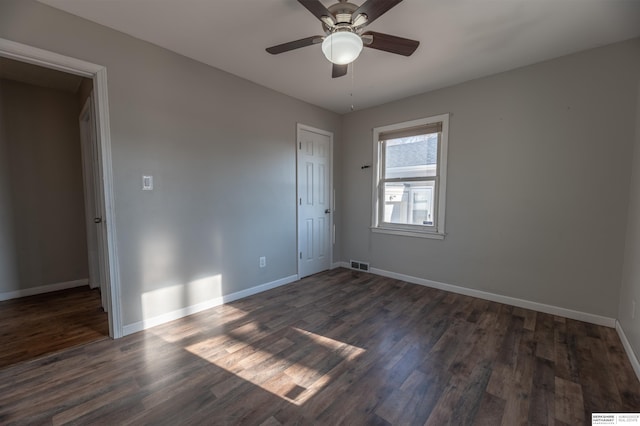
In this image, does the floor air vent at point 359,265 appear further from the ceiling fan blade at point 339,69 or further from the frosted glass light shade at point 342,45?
the frosted glass light shade at point 342,45

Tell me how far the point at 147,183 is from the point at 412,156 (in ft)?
10.4

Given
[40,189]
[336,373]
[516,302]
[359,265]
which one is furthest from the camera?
[359,265]

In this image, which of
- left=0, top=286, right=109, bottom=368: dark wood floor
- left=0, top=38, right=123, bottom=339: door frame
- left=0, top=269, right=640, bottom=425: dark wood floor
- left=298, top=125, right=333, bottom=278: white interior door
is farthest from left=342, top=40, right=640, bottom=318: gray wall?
left=0, top=286, right=109, bottom=368: dark wood floor

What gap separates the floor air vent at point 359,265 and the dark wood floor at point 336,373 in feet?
4.83

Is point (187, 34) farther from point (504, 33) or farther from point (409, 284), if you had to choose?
point (409, 284)

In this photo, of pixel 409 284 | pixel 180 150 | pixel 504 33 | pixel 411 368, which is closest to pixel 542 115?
pixel 504 33

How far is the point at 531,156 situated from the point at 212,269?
3.62 m

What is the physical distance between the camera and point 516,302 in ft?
9.58

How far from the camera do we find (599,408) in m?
1.53

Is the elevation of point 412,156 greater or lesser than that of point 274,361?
greater

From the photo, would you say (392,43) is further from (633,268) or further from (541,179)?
(633,268)

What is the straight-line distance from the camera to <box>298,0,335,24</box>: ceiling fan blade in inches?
58.5

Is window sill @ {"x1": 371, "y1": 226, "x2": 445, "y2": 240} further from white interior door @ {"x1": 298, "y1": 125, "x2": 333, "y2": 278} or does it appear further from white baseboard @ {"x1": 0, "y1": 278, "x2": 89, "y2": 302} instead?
white baseboard @ {"x1": 0, "y1": 278, "x2": 89, "y2": 302}

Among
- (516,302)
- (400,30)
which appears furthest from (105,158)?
(516,302)
